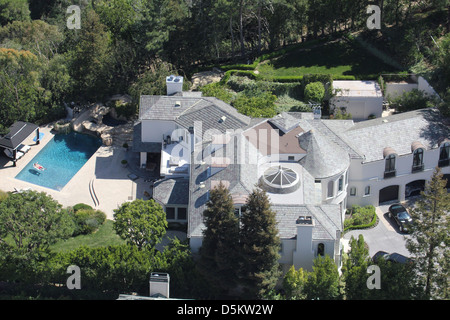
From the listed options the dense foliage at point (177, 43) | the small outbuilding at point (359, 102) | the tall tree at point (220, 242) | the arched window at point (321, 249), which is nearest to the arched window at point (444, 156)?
the dense foliage at point (177, 43)

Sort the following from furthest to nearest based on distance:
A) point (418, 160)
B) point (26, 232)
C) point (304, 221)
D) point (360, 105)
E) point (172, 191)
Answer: point (360, 105)
point (418, 160)
point (172, 191)
point (26, 232)
point (304, 221)

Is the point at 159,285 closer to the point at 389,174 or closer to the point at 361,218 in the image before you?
the point at 361,218

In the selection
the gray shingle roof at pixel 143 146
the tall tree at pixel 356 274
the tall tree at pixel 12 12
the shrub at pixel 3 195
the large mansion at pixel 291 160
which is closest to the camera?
the tall tree at pixel 356 274

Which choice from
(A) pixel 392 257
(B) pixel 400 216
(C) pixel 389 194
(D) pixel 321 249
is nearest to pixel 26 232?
(D) pixel 321 249

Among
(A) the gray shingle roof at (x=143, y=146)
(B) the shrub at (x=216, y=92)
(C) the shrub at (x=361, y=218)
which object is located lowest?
(C) the shrub at (x=361, y=218)

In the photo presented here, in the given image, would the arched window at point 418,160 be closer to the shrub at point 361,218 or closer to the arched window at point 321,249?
the shrub at point 361,218
